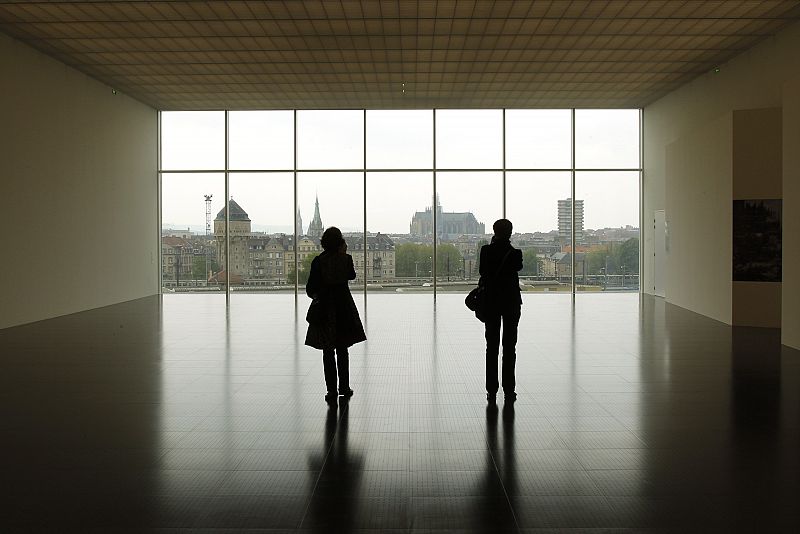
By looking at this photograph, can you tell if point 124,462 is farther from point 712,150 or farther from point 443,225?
point 443,225

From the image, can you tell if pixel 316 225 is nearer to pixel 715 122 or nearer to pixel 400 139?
pixel 400 139

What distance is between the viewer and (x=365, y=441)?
5652mm

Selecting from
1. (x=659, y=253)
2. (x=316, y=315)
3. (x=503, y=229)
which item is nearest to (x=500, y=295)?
(x=503, y=229)

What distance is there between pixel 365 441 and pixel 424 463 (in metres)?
0.70

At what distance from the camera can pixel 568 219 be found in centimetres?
2264

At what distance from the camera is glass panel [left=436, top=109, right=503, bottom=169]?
21938 mm

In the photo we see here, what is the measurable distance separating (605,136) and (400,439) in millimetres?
18144

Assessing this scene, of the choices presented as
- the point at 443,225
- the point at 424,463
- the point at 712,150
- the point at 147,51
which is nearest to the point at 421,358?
the point at 424,463

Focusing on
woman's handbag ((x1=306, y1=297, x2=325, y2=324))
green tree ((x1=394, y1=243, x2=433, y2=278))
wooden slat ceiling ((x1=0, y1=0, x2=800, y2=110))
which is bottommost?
woman's handbag ((x1=306, y1=297, x2=325, y2=324))

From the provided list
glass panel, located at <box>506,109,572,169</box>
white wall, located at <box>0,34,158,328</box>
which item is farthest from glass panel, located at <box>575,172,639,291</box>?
white wall, located at <box>0,34,158,328</box>

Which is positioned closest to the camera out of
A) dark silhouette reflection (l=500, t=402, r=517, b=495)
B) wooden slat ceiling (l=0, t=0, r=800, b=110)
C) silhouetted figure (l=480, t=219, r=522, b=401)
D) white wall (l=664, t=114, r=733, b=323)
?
dark silhouette reflection (l=500, t=402, r=517, b=495)

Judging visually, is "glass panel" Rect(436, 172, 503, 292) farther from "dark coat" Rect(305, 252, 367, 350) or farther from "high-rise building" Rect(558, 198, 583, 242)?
"dark coat" Rect(305, 252, 367, 350)

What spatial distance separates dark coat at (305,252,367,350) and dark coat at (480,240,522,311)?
4.07ft

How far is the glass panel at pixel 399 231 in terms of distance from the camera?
877 inches
